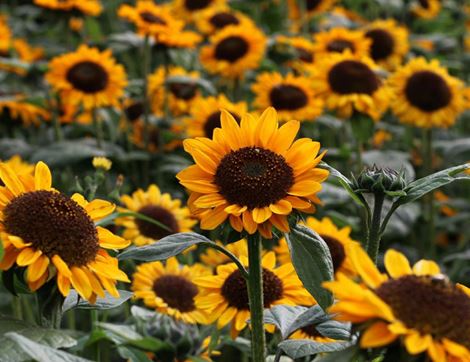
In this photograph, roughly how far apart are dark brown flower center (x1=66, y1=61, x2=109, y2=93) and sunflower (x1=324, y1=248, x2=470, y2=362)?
2.11m

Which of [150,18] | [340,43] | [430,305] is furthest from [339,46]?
[430,305]

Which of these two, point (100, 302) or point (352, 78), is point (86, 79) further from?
point (100, 302)

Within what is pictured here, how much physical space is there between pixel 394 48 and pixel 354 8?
1.77 metres

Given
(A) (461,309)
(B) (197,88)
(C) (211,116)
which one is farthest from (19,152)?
(A) (461,309)

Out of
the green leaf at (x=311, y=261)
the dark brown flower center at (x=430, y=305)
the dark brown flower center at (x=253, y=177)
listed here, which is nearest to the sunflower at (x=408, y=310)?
the dark brown flower center at (x=430, y=305)

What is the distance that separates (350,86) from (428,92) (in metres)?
0.33

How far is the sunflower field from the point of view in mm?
1130

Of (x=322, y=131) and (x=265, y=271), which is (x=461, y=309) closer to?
(x=265, y=271)

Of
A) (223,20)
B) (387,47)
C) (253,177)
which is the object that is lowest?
(253,177)

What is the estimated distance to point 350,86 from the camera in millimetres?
2926

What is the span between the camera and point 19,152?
3.02m

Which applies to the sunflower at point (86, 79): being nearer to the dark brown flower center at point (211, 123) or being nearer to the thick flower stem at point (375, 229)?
the dark brown flower center at point (211, 123)

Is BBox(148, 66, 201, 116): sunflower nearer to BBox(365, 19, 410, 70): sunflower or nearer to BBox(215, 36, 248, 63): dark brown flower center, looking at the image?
BBox(215, 36, 248, 63): dark brown flower center

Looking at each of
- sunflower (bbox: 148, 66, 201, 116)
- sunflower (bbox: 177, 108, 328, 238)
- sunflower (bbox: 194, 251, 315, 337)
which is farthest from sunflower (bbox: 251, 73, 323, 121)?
sunflower (bbox: 177, 108, 328, 238)
